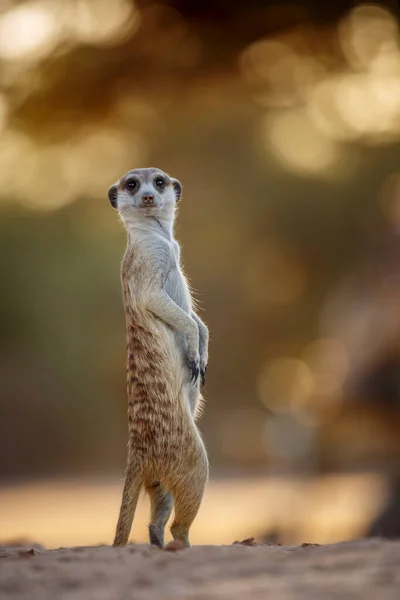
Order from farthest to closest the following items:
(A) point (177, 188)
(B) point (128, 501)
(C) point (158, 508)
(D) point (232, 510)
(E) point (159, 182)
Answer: (D) point (232, 510) → (A) point (177, 188) → (E) point (159, 182) → (C) point (158, 508) → (B) point (128, 501)

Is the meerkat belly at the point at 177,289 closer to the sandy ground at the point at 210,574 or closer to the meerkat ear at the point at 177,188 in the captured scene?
the meerkat ear at the point at 177,188

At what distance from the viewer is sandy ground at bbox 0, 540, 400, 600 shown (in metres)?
1.99

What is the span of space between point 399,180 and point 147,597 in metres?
11.0

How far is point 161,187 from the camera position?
3752 mm

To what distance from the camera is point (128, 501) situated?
10.7 feet

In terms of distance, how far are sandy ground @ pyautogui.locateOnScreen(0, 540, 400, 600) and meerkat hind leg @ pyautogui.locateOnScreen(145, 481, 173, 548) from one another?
2.42 feet

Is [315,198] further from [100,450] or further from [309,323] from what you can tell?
[100,450]

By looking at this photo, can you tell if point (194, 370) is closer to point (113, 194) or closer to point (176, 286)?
point (176, 286)

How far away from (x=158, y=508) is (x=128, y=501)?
0.17 meters

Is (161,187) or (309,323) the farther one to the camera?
(309,323)

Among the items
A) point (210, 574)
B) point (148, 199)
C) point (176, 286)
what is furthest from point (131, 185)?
point (210, 574)

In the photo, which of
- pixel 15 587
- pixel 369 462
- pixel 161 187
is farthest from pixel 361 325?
pixel 15 587

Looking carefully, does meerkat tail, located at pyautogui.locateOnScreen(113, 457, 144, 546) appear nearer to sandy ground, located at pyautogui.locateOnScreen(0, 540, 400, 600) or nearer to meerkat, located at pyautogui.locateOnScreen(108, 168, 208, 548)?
meerkat, located at pyautogui.locateOnScreen(108, 168, 208, 548)

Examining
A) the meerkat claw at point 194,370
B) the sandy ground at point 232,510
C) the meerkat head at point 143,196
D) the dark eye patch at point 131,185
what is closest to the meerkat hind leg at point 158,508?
the meerkat claw at point 194,370
